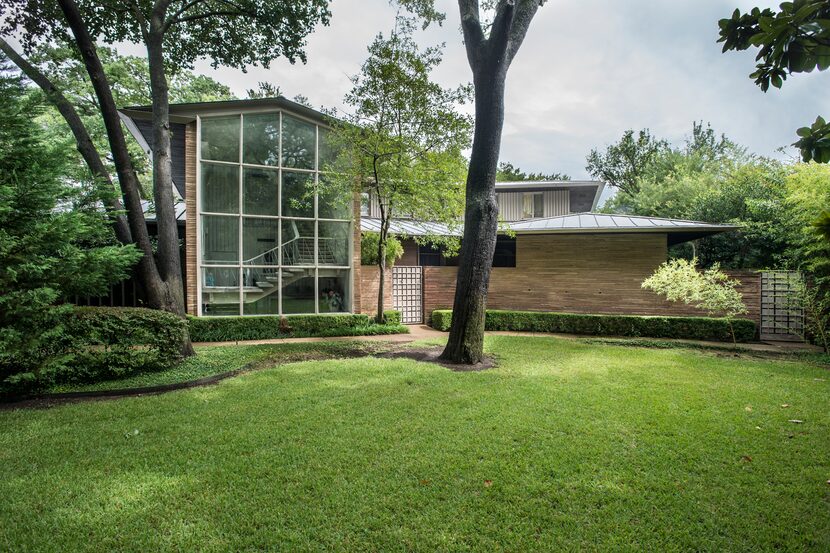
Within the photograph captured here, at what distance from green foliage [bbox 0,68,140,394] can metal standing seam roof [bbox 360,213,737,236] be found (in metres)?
7.96

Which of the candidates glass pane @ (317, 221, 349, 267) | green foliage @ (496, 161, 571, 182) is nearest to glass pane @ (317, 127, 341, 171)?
glass pane @ (317, 221, 349, 267)

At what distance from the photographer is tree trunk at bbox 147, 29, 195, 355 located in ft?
24.1

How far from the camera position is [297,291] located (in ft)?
35.3

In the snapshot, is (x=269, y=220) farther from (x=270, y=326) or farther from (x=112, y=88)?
(x=112, y=88)

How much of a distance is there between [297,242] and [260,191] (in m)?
1.62

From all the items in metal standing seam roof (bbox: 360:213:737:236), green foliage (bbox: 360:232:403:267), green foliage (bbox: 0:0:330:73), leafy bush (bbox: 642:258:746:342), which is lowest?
leafy bush (bbox: 642:258:746:342)

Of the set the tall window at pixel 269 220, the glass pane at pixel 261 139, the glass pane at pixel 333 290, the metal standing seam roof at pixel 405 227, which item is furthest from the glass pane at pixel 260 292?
the metal standing seam roof at pixel 405 227

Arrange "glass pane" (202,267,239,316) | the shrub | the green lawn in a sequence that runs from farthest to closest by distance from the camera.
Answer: "glass pane" (202,267,239,316) < the shrub < the green lawn

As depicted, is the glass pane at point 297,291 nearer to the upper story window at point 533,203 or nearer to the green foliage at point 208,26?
the green foliage at point 208,26

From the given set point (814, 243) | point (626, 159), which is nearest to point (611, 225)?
point (814, 243)

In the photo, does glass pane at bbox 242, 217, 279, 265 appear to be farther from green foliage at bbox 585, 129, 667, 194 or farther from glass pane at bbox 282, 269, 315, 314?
green foliage at bbox 585, 129, 667, 194

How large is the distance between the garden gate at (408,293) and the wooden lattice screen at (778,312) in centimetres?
976

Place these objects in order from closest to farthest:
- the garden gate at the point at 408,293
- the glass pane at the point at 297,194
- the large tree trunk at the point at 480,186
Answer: the large tree trunk at the point at 480,186, the glass pane at the point at 297,194, the garden gate at the point at 408,293

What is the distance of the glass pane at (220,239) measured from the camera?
9852 mm
